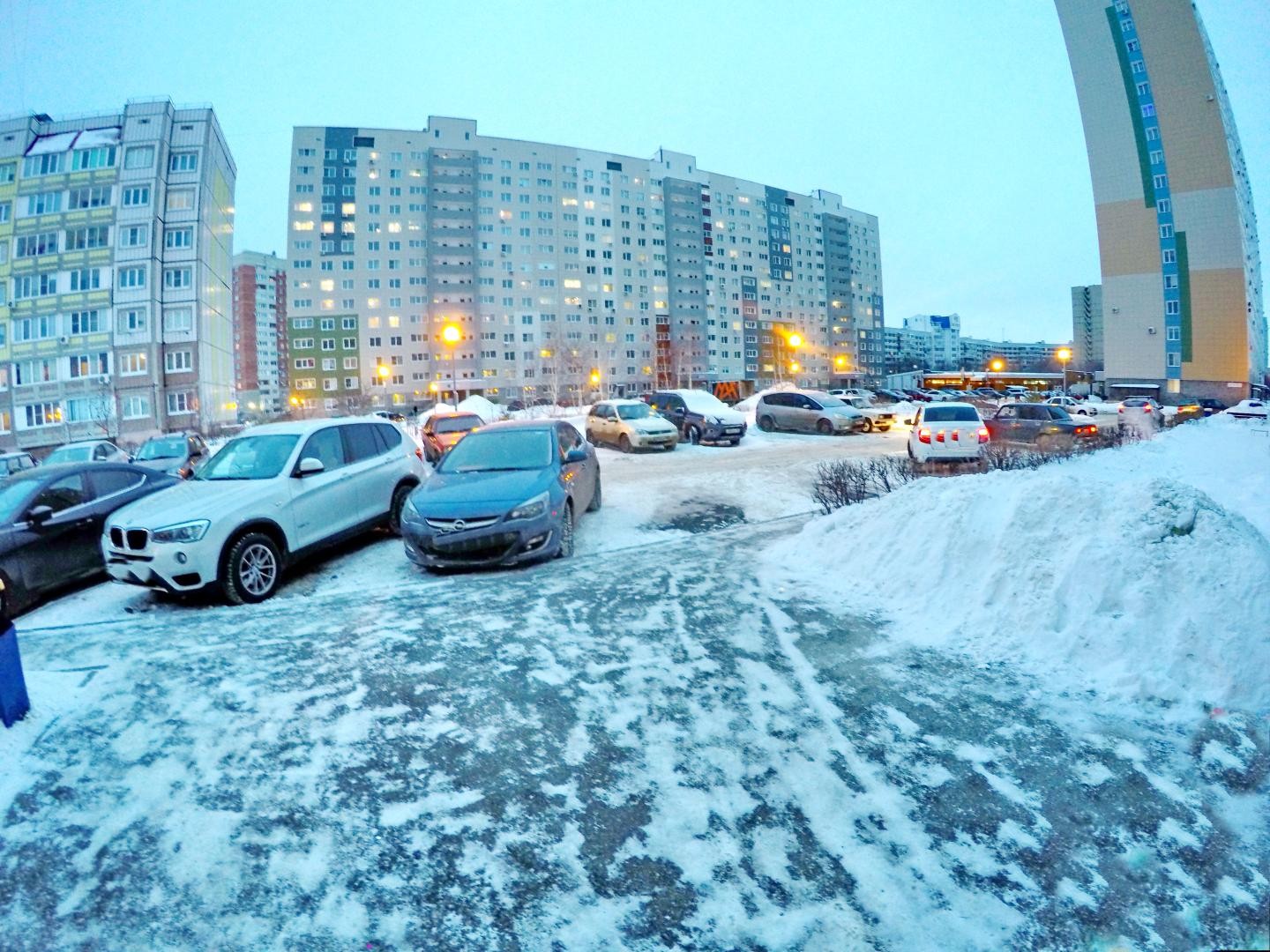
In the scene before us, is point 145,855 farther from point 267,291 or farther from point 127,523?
point 267,291

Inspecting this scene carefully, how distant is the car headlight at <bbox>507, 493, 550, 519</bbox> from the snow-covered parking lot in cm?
101

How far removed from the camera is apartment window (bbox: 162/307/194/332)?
4572 centimetres

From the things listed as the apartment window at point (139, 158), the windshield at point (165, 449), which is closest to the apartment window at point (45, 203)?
the apartment window at point (139, 158)

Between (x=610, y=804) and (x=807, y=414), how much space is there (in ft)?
70.8

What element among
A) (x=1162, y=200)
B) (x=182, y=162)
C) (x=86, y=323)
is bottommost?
(x=86, y=323)

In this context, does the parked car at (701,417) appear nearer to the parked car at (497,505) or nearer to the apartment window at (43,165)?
the parked car at (497,505)

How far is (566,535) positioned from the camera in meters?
7.38

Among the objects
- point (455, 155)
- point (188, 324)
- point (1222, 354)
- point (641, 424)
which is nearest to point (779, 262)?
point (455, 155)

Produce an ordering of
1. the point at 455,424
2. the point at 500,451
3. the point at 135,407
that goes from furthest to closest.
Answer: the point at 135,407 → the point at 455,424 → the point at 500,451

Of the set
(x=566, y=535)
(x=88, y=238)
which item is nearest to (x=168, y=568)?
(x=566, y=535)

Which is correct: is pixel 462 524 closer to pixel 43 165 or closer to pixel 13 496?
pixel 13 496

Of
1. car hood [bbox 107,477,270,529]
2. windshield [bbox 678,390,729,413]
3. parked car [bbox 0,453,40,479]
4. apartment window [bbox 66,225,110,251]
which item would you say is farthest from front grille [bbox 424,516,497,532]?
apartment window [bbox 66,225,110,251]

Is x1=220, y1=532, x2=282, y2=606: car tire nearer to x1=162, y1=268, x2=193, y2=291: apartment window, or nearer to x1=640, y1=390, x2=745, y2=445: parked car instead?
x1=640, y1=390, x2=745, y2=445: parked car

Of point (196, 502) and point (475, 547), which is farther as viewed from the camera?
point (475, 547)
